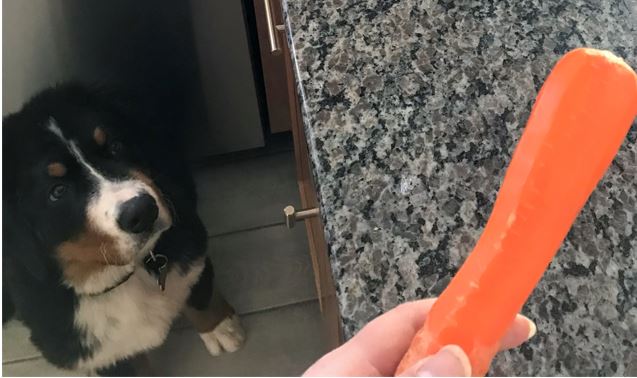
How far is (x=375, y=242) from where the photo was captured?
17.4 inches

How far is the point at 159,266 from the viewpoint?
1.07m

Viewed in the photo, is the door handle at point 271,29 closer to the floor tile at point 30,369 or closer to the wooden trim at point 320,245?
the wooden trim at point 320,245

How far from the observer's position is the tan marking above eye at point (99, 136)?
0.92m

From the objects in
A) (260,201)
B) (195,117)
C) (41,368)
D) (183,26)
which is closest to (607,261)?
(183,26)

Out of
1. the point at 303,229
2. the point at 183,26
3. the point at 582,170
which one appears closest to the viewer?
the point at 582,170

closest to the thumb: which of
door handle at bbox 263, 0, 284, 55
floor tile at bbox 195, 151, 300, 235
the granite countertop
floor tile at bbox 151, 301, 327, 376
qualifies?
the granite countertop

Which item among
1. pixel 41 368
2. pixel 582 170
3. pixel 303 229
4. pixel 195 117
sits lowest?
pixel 41 368

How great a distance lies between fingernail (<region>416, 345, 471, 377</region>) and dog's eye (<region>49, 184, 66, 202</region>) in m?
0.73

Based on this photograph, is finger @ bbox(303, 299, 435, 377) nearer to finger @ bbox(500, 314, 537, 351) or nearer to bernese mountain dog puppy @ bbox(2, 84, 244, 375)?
finger @ bbox(500, 314, 537, 351)

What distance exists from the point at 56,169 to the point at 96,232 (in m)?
0.11

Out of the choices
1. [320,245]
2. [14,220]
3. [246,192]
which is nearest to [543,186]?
[320,245]

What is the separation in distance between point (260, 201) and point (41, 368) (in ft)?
1.92

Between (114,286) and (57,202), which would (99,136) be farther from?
(114,286)

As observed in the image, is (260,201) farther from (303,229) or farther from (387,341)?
(387,341)
